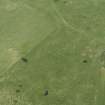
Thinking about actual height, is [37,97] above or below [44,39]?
below

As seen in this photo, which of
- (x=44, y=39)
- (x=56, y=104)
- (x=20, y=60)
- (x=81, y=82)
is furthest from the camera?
(x=44, y=39)

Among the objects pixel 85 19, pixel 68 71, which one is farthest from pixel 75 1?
pixel 68 71

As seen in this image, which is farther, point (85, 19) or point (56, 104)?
point (85, 19)

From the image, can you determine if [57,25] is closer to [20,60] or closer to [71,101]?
[20,60]

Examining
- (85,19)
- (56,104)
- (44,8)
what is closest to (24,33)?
(44,8)

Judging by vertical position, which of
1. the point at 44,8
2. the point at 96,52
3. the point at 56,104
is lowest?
the point at 56,104

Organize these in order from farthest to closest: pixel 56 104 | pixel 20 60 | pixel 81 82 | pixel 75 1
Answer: pixel 75 1 → pixel 20 60 → pixel 81 82 → pixel 56 104

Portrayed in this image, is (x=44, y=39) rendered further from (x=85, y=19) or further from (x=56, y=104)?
(x=56, y=104)
